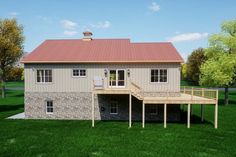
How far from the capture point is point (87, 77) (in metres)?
21.0

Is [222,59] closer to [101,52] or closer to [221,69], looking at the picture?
[221,69]

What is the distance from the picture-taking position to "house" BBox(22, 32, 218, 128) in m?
20.5

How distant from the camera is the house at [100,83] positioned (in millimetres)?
20516

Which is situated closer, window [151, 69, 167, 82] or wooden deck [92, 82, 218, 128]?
wooden deck [92, 82, 218, 128]

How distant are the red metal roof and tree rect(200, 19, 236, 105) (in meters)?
10.1

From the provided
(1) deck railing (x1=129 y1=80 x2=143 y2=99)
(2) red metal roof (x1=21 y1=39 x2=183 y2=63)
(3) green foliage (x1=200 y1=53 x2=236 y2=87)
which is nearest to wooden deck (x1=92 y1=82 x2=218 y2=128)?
(1) deck railing (x1=129 y1=80 x2=143 y2=99)

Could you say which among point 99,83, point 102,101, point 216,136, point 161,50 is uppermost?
point 161,50

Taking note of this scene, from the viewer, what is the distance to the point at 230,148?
1312 centimetres

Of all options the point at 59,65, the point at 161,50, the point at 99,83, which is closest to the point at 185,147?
the point at 99,83

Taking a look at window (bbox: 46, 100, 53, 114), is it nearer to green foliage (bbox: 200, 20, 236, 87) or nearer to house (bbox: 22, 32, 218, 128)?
house (bbox: 22, 32, 218, 128)

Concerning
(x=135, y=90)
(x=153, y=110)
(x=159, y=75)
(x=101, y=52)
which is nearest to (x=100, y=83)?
(x=135, y=90)

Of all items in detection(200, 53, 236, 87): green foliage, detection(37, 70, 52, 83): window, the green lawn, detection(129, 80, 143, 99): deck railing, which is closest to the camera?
the green lawn

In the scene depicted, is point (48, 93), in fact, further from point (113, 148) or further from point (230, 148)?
point (230, 148)

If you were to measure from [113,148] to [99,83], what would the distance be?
818cm
